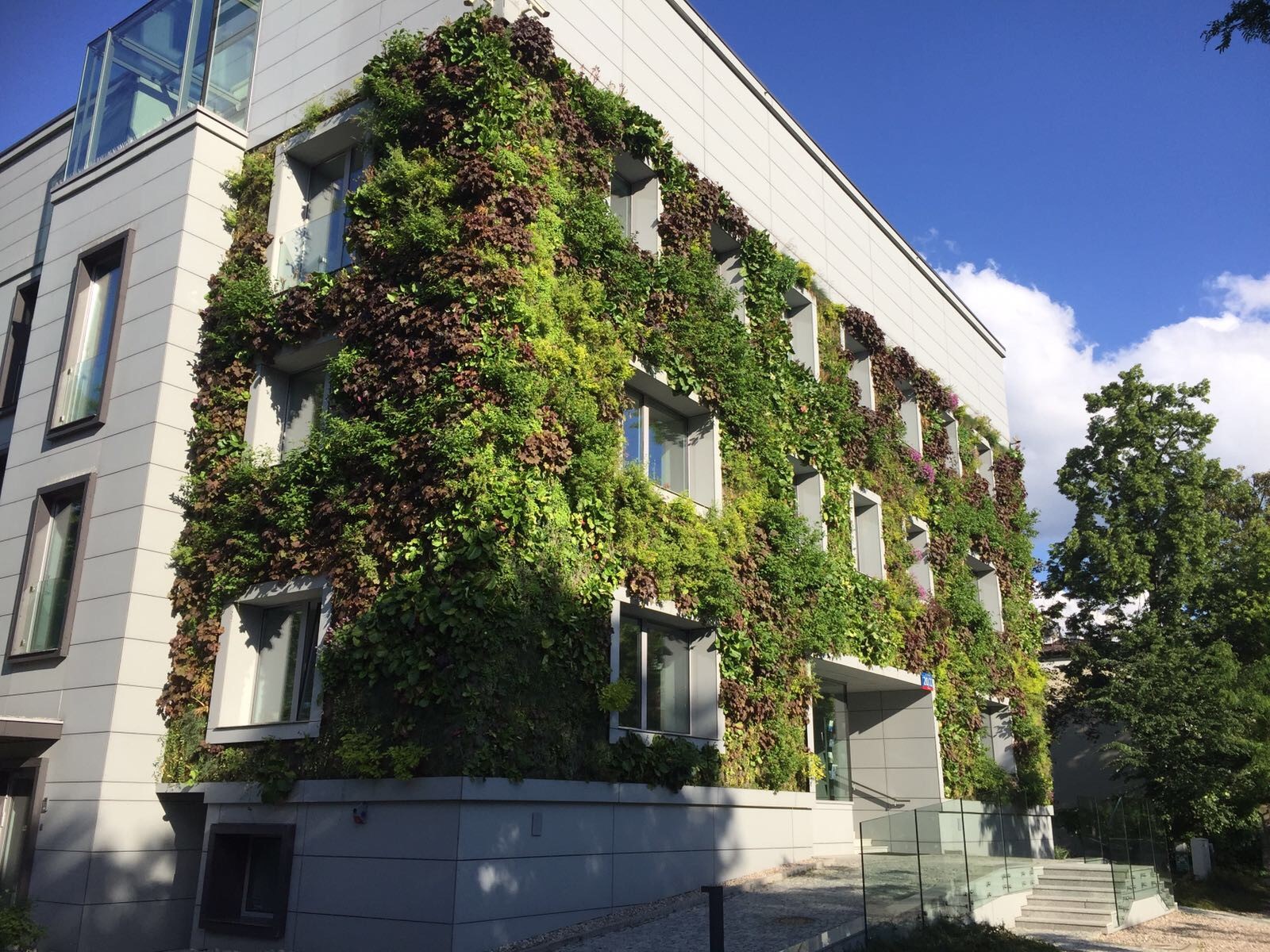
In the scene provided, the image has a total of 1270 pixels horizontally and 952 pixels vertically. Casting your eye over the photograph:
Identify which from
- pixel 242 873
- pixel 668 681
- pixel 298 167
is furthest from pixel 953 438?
pixel 242 873

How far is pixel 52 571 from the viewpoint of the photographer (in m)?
15.4

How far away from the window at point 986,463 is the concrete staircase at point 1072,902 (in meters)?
12.4

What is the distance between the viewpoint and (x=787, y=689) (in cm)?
1678

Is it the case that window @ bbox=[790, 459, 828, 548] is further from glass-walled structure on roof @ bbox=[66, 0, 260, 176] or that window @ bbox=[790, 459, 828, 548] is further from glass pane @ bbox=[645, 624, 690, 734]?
glass-walled structure on roof @ bbox=[66, 0, 260, 176]

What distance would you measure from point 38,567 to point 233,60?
28.0 ft

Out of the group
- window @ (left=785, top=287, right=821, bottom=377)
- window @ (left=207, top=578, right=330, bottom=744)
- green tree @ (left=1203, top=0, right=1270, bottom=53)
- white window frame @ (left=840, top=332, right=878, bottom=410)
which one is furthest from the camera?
white window frame @ (left=840, top=332, right=878, bottom=410)

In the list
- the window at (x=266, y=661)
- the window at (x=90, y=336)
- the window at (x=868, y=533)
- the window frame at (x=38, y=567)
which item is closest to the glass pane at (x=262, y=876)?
the window at (x=266, y=661)

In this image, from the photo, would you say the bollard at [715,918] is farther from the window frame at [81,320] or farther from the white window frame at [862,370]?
the white window frame at [862,370]

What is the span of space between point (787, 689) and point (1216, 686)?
1557 cm

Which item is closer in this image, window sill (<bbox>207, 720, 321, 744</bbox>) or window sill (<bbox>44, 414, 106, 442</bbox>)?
window sill (<bbox>207, 720, 321, 744</bbox>)

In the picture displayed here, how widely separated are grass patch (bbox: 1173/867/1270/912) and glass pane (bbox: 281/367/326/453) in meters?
21.0

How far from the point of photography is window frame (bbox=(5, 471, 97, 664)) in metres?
14.5

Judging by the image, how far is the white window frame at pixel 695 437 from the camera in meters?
16.0

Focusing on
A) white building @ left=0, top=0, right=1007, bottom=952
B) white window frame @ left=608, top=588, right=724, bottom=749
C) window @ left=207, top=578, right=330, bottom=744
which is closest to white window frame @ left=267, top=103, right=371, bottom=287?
white building @ left=0, top=0, right=1007, bottom=952
